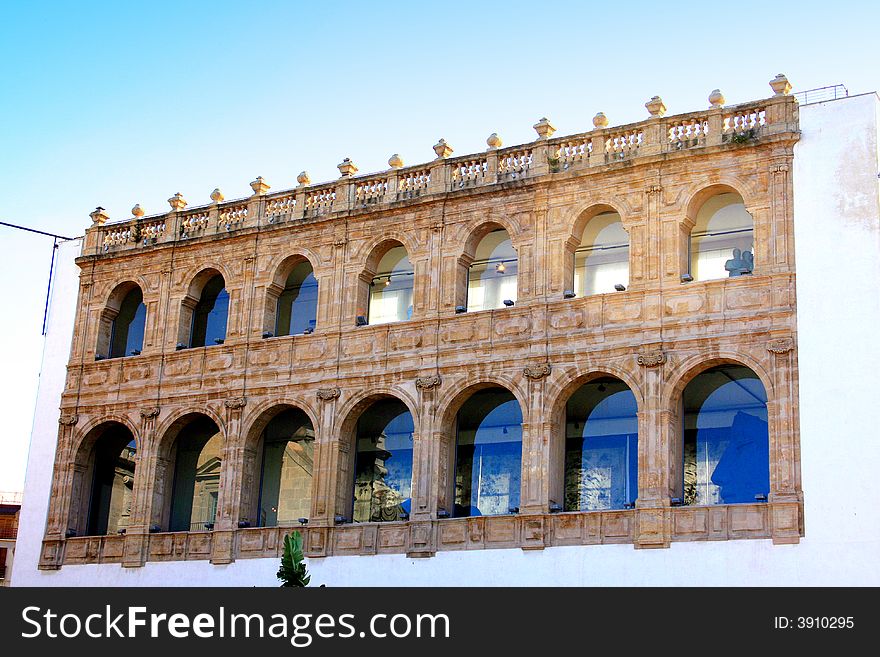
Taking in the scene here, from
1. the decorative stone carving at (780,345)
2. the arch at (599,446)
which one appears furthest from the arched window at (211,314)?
the decorative stone carving at (780,345)

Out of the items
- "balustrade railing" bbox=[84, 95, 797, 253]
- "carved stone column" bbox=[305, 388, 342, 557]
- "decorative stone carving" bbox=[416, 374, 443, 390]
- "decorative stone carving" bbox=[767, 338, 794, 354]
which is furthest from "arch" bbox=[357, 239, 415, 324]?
"decorative stone carving" bbox=[767, 338, 794, 354]

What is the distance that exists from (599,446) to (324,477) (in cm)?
667

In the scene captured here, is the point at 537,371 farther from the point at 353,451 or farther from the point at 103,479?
the point at 103,479

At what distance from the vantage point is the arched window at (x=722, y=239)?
35281 millimetres

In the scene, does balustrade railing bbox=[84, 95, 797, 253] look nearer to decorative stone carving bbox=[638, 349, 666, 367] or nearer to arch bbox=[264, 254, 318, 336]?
arch bbox=[264, 254, 318, 336]

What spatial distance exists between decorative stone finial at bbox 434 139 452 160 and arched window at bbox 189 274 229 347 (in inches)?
271

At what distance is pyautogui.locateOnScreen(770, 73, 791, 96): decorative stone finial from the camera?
35.4 meters

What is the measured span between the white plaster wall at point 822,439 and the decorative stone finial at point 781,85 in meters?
0.71

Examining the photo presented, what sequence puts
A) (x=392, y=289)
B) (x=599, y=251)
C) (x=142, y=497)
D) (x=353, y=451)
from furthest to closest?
1. (x=142, y=497)
2. (x=392, y=289)
3. (x=353, y=451)
4. (x=599, y=251)

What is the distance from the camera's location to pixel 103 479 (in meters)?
42.2

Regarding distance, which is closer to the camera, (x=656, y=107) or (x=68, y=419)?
(x=656, y=107)

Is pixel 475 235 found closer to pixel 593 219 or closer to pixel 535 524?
pixel 593 219

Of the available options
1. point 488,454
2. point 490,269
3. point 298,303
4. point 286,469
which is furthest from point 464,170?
point 286,469

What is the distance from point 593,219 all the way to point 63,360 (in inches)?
592
